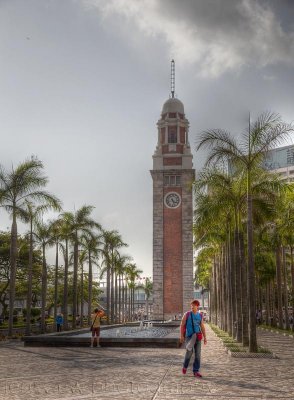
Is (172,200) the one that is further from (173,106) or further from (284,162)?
(284,162)

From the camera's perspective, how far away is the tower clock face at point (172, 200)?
6481cm

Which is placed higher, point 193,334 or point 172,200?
point 172,200

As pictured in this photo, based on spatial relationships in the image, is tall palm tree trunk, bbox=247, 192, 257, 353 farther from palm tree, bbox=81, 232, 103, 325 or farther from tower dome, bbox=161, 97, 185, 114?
tower dome, bbox=161, 97, 185, 114

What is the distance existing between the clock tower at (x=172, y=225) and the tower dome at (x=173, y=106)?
3214 mm

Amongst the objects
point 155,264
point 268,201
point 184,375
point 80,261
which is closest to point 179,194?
point 155,264

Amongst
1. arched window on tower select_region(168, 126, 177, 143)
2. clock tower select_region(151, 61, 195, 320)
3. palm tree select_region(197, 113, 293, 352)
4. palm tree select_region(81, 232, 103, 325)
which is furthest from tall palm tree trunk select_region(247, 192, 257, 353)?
arched window on tower select_region(168, 126, 177, 143)

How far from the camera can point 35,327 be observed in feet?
132

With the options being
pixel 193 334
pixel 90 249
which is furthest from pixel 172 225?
pixel 193 334

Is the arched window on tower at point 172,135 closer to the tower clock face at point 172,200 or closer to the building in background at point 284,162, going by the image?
the tower clock face at point 172,200

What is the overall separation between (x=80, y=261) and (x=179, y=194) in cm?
1894

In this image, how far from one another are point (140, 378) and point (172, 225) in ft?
173

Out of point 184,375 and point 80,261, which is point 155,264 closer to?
point 80,261

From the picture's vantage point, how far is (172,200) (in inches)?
2562

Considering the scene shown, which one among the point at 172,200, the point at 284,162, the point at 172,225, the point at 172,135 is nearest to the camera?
the point at 172,225
